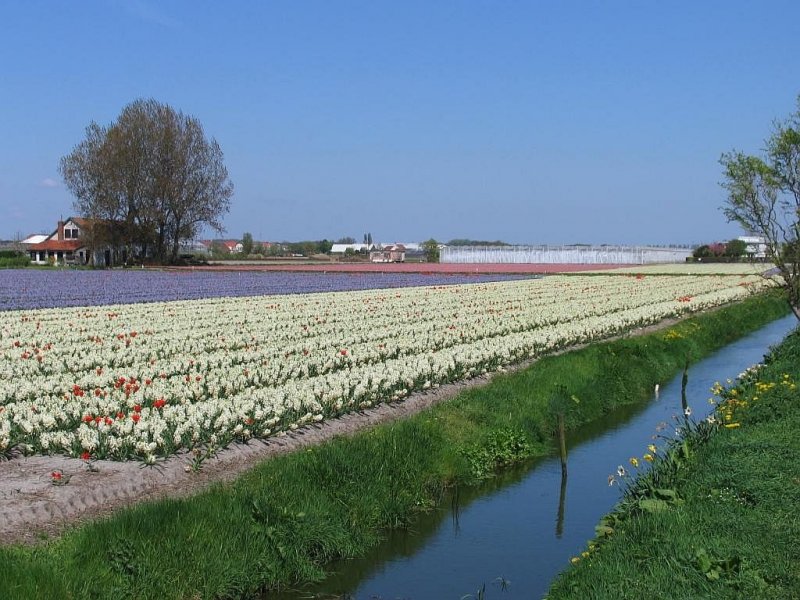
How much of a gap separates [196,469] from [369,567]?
2273 mm

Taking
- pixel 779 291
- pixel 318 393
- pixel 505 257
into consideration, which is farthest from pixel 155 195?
pixel 318 393

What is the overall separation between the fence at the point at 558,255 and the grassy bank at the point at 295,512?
116 metres

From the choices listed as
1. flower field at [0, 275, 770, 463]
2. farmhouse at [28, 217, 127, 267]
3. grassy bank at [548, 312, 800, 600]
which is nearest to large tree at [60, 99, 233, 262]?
farmhouse at [28, 217, 127, 267]

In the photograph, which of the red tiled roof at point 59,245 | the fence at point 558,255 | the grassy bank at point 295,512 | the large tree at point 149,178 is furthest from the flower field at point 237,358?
the fence at point 558,255

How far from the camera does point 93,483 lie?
9711 millimetres

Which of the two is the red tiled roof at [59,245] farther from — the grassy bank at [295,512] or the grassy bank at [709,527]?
the grassy bank at [709,527]

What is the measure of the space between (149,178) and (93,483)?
87.2 metres

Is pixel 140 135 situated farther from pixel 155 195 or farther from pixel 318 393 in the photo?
pixel 318 393

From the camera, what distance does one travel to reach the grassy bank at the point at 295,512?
7.50 meters

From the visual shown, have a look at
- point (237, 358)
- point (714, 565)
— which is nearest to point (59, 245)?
point (237, 358)

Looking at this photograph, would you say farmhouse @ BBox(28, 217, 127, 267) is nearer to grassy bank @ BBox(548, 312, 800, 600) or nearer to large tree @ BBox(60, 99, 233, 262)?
large tree @ BBox(60, 99, 233, 262)

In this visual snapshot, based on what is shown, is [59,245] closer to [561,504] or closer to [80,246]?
[80,246]

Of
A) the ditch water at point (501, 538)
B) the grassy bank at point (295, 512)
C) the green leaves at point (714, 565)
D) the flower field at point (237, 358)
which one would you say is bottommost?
the ditch water at point (501, 538)

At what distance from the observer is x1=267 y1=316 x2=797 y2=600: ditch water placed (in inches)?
359
